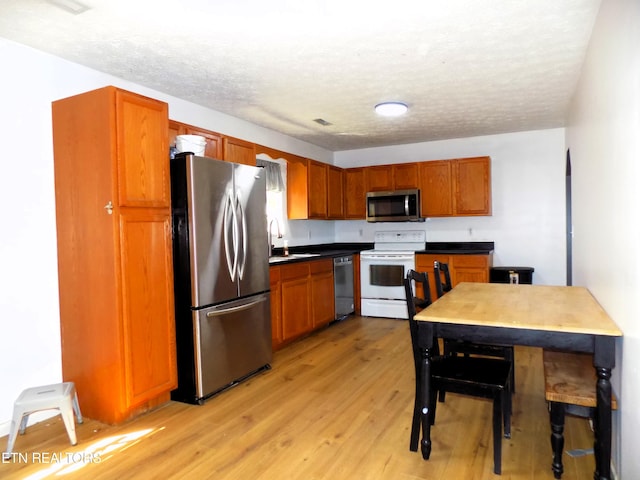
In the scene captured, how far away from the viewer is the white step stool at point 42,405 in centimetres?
232

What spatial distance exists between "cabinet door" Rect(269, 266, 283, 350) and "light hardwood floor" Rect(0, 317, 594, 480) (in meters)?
0.64

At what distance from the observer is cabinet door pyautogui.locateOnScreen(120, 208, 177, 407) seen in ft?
8.55

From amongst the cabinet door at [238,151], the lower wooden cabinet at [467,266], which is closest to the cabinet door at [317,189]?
the cabinet door at [238,151]

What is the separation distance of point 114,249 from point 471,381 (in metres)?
2.17

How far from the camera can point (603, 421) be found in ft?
5.81

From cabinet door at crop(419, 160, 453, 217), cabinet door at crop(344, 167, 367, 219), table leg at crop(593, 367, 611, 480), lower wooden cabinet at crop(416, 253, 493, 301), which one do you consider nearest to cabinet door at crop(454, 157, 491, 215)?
cabinet door at crop(419, 160, 453, 217)

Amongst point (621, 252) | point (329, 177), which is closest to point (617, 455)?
point (621, 252)

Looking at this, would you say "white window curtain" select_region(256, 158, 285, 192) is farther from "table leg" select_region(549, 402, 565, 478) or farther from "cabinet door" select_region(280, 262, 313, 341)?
"table leg" select_region(549, 402, 565, 478)

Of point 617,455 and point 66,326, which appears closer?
point 617,455

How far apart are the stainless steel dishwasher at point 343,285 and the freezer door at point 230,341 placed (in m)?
1.69

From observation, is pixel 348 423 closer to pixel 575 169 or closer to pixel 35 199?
pixel 35 199

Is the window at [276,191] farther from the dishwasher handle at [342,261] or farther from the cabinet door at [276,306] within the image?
the cabinet door at [276,306]

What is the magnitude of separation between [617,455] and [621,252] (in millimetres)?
967

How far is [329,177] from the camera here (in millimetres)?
5781
